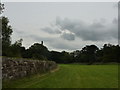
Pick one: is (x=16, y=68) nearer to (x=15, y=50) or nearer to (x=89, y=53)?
(x=15, y=50)

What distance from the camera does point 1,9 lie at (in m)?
32.1

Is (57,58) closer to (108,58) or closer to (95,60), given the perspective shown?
(95,60)

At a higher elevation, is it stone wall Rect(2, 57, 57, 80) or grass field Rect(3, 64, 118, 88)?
stone wall Rect(2, 57, 57, 80)

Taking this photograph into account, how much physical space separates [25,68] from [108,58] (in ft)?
269

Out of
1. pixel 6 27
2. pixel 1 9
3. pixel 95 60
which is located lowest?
pixel 95 60

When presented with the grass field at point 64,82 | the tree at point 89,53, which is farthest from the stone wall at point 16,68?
the tree at point 89,53

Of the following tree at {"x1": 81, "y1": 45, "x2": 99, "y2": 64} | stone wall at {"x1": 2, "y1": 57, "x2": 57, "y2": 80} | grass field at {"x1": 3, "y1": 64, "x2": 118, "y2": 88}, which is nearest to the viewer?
stone wall at {"x1": 2, "y1": 57, "x2": 57, "y2": 80}

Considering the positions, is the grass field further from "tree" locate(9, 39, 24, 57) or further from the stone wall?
"tree" locate(9, 39, 24, 57)

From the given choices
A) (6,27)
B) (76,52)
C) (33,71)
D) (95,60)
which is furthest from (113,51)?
(33,71)

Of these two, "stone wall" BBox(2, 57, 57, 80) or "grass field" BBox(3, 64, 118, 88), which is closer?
"stone wall" BBox(2, 57, 57, 80)

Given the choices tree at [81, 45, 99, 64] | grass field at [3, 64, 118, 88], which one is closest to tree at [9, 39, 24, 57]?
grass field at [3, 64, 118, 88]

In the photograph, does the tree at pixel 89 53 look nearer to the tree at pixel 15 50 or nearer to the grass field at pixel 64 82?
the tree at pixel 15 50

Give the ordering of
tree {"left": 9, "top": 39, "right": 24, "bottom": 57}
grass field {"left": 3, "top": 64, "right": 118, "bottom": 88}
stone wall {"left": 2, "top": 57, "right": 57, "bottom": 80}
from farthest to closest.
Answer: tree {"left": 9, "top": 39, "right": 24, "bottom": 57}
grass field {"left": 3, "top": 64, "right": 118, "bottom": 88}
stone wall {"left": 2, "top": 57, "right": 57, "bottom": 80}

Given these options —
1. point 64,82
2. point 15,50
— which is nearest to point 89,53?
point 15,50
